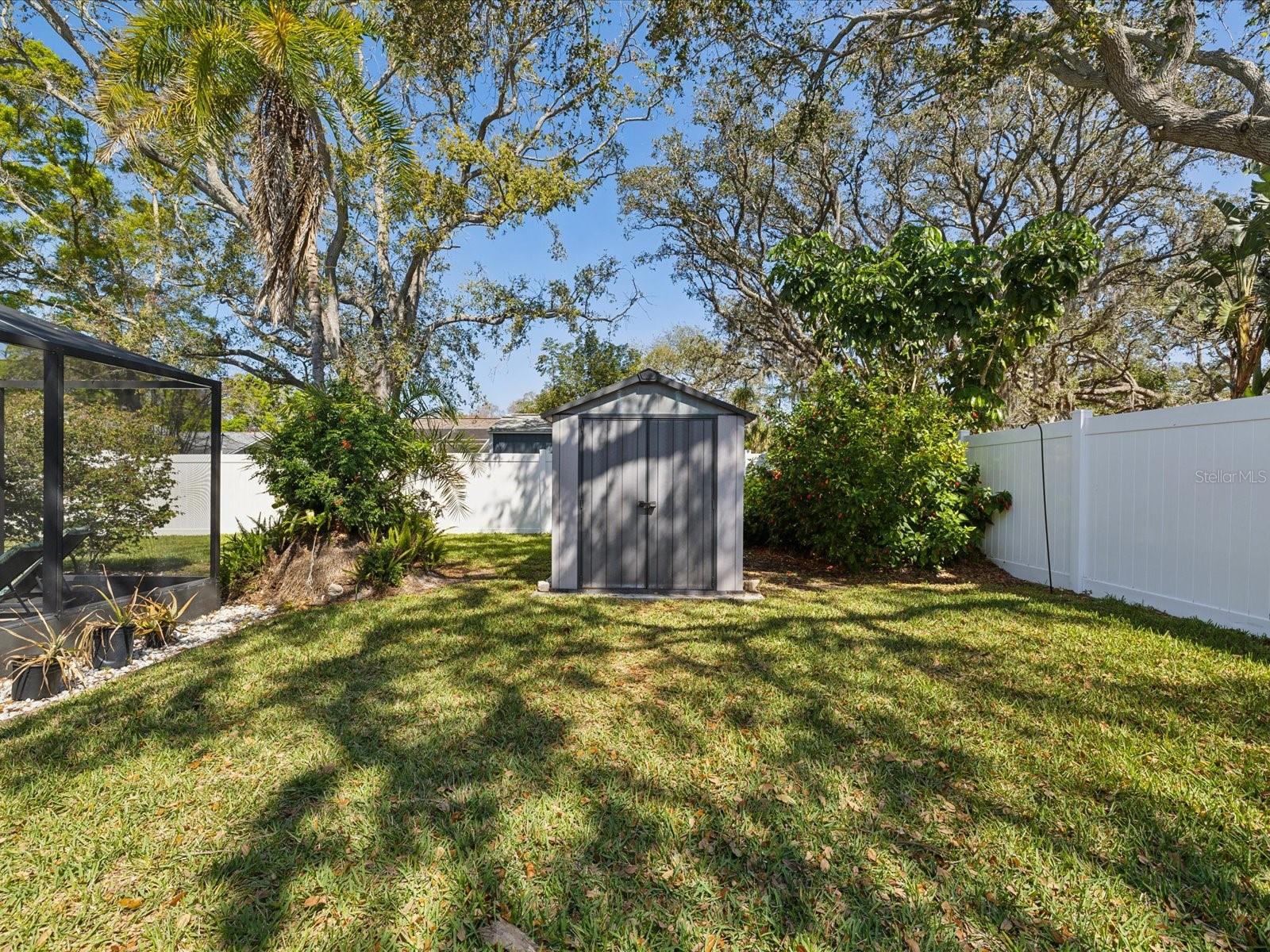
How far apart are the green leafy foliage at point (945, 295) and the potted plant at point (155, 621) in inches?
311

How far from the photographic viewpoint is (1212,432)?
4.49 meters

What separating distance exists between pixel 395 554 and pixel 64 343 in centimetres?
327

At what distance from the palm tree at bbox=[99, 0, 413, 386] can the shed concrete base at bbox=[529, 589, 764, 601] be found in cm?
447

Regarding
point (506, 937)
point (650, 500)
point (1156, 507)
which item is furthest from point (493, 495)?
point (506, 937)

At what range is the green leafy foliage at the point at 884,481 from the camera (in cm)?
693

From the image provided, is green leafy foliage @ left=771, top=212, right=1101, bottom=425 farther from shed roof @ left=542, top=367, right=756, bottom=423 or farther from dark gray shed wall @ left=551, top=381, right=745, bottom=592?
dark gray shed wall @ left=551, top=381, right=745, bottom=592

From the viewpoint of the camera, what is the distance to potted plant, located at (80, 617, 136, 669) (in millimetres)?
4247

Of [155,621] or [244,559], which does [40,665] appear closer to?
[155,621]

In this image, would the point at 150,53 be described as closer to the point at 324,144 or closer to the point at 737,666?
the point at 324,144

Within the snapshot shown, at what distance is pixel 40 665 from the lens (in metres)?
3.73

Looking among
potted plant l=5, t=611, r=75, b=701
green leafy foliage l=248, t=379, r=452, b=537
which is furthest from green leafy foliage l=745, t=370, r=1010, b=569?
potted plant l=5, t=611, r=75, b=701

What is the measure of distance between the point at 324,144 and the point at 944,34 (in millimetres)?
8188

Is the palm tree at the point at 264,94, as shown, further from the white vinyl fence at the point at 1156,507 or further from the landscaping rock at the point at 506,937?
the white vinyl fence at the point at 1156,507

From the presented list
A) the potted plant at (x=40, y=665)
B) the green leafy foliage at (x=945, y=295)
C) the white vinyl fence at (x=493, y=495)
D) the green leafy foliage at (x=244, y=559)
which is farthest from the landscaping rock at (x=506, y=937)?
the white vinyl fence at (x=493, y=495)
